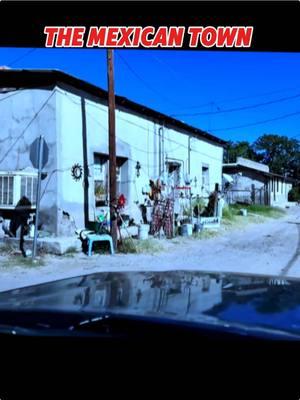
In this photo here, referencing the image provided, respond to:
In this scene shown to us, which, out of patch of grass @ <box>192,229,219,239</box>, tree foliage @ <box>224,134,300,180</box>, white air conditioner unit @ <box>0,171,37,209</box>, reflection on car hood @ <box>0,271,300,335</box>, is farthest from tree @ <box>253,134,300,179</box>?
reflection on car hood @ <box>0,271,300,335</box>

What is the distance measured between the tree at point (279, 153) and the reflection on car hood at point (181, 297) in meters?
76.9

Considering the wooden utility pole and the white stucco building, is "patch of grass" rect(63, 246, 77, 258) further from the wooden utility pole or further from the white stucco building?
the wooden utility pole

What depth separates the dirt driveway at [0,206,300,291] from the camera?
29.1 ft

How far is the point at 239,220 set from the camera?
815 inches

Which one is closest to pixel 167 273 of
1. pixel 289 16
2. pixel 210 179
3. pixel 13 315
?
pixel 13 315

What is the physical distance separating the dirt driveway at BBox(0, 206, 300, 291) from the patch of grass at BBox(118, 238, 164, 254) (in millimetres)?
273

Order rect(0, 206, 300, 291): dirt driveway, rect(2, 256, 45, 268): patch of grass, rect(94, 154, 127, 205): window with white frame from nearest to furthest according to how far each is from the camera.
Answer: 1. rect(0, 206, 300, 291): dirt driveway
2. rect(2, 256, 45, 268): patch of grass
3. rect(94, 154, 127, 205): window with white frame

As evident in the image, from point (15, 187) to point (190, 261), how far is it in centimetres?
483

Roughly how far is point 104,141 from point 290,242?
654 cm

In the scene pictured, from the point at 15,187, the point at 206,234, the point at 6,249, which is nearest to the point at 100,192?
the point at 15,187

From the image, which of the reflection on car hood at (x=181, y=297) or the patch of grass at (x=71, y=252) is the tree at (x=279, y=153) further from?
the reflection on car hood at (x=181, y=297)

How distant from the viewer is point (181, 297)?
8.57 ft

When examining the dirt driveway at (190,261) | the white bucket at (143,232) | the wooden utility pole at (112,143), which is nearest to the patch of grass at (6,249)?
the dirt driveway at (190,261)

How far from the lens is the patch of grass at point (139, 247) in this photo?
11.6 metres
